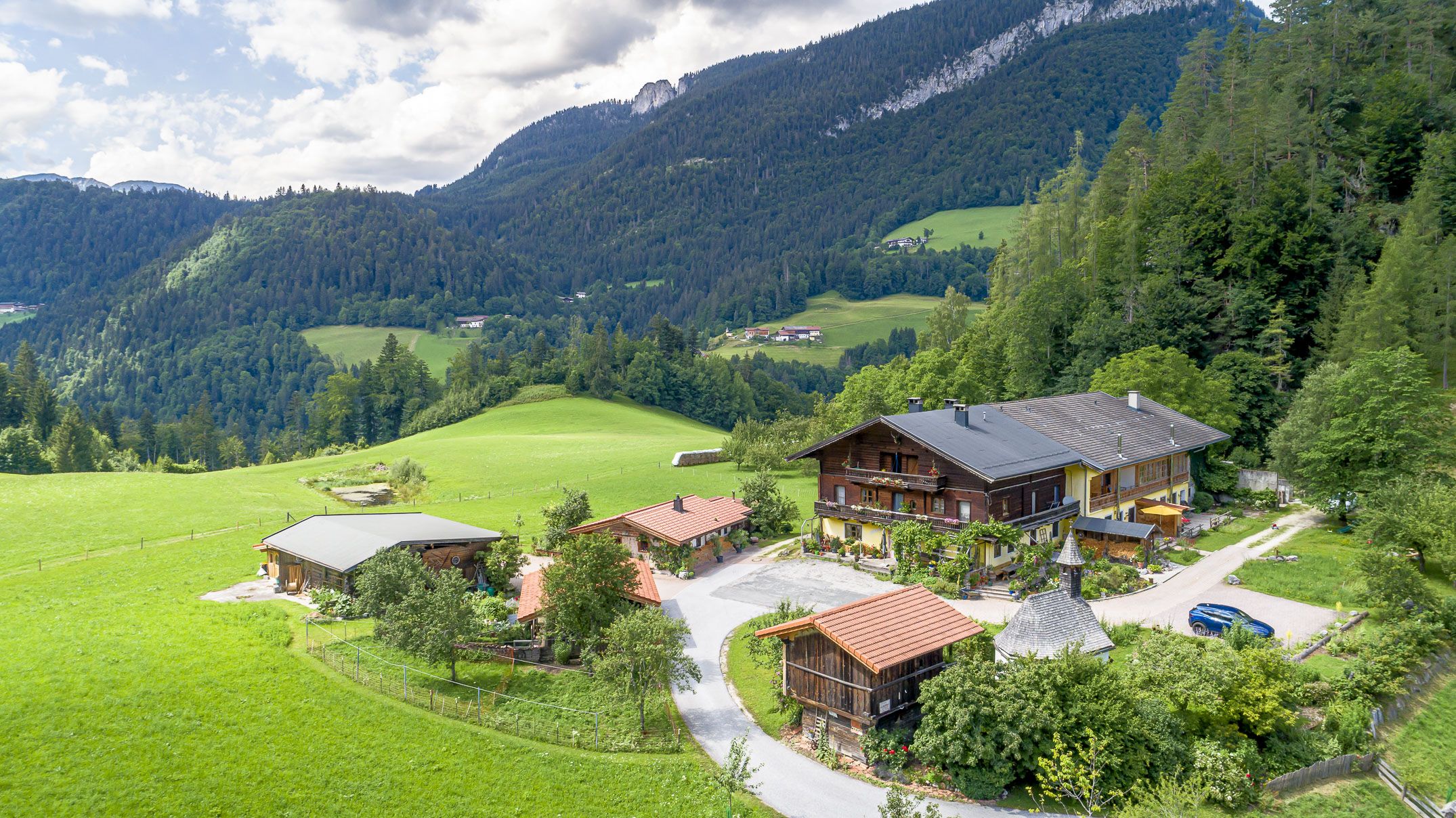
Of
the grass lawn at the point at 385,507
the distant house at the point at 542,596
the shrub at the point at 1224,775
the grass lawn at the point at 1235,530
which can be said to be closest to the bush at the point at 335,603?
the distant house at the point at 542,596

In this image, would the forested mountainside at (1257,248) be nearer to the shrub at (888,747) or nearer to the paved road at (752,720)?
the paved road at (752,720)

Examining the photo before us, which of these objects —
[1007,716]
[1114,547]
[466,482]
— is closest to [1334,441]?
[1114,547]

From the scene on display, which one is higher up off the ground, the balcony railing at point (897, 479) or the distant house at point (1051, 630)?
the balcony railing at point (897, 479)

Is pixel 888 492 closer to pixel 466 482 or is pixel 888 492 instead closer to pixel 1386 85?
pixel 466 482

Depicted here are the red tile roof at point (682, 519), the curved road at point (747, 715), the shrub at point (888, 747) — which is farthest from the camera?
the red tile roof at point (682, 519)

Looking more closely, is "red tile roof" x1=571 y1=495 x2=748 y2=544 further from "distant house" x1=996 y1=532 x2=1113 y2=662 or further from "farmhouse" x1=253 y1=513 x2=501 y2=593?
"distant house" x1=996 y1=532 x2=1113 y2=662

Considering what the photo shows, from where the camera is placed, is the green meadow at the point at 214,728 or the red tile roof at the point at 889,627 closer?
the green meadow at the point at 214,728

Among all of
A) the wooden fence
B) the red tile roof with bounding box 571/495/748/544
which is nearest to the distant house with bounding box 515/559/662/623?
the red tile roof with bounding box 571/495/748/544
